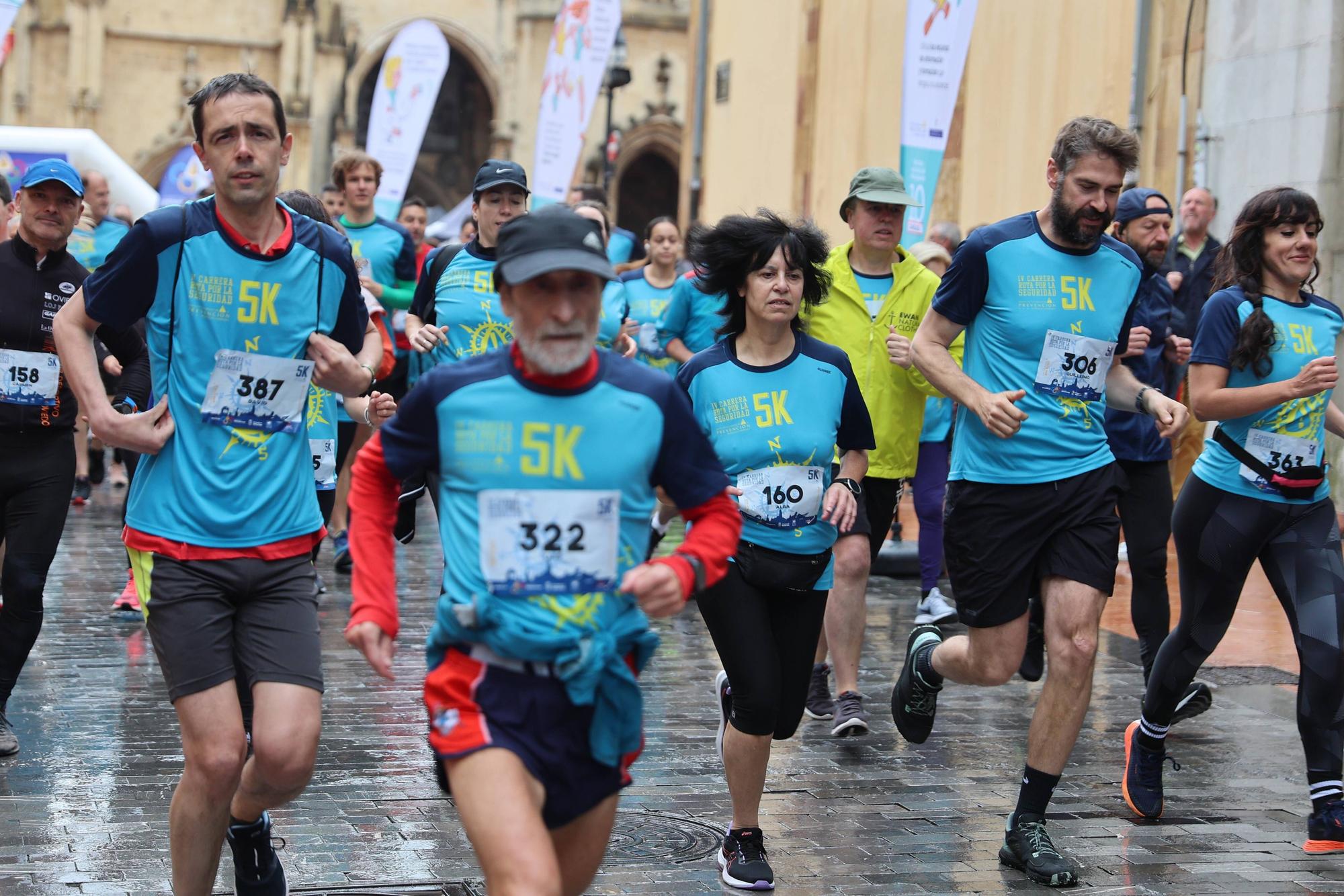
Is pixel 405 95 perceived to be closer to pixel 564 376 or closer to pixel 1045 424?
pixel 1045 424

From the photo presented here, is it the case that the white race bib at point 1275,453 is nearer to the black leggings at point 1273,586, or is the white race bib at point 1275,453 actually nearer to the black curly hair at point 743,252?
the black leggings at point 1273,586

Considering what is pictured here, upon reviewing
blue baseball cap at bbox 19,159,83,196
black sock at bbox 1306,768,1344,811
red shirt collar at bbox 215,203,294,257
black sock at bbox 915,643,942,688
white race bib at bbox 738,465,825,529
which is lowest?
black sock at bbox 1306,768,1344,811

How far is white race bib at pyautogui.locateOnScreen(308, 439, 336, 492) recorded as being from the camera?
8523 mm

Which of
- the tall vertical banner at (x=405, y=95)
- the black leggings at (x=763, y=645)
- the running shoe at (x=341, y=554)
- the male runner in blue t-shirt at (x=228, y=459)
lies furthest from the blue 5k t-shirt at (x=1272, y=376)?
the tall vertical banner at (x=405, y=95)

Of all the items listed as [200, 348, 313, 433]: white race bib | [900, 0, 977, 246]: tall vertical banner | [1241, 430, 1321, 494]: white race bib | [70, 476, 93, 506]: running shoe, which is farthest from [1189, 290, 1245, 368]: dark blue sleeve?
[70, 476, 93, 506]: running shoe

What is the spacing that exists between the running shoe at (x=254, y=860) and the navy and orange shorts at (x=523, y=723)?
112 centimetres

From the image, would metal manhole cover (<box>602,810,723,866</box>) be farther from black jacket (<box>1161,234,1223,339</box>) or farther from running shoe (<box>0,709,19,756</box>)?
black jacket (<box>1161,234,1223,339</box>)

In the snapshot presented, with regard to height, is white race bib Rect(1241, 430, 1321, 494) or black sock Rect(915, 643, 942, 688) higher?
white race bib Rect(1241, 430, 1321, 494)

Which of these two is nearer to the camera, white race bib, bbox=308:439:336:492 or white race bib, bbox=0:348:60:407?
white race bib, bbox=0:348:60:407

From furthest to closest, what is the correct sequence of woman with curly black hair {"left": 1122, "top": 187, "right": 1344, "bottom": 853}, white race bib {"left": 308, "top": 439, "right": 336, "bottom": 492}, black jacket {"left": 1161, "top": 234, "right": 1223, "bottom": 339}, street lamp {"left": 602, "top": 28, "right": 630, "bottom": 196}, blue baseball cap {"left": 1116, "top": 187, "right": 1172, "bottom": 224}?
street lamp {"left": 602, "top": 28, "right": 630, "bottom": 196}
black jacket {"left": 1161, "top": 234, "right": 1223, "bottom": 339}
white race bib {"left": 308, "top": 439, "right": 336, "bottom": 492}
blue baseball cap {"left": 1116, "top": 187, "right": 1172, "bottom": 224}
woman with curly black hair {"left": 1122, "top": 187, "right": 1344, "bottom": 853}

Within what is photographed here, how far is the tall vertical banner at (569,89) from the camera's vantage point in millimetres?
17688

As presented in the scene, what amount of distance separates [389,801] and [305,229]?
220 cm

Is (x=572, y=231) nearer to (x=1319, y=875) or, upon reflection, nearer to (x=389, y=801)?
(x=389, y=801)

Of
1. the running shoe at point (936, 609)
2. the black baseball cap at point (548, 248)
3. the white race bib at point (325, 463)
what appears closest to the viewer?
the black baseball cap at point (548, 248)
